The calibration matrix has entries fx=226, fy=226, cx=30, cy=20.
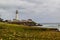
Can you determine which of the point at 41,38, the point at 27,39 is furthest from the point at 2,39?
the point at 41,38

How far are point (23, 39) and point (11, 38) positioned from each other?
135 cm

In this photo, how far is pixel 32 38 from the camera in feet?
86.8

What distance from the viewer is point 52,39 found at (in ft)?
86.7

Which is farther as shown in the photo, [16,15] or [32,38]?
[16,15]

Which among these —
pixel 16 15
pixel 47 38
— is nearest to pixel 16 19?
pixel 16 15

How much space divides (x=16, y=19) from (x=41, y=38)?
56332 millimetres

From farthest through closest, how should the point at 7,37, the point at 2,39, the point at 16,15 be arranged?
the point at 16,15 < the point at 7,37 < the point at 2,39

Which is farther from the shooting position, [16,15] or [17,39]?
[16,15]

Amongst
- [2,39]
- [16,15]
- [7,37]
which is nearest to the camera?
[2,39]

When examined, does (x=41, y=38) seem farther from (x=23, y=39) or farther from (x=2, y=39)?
(x=2, y=39)

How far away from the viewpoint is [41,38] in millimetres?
27078

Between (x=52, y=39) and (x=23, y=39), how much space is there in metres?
3.55

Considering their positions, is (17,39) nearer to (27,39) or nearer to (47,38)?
(27,39)

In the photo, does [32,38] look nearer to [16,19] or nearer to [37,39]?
[37,39]
